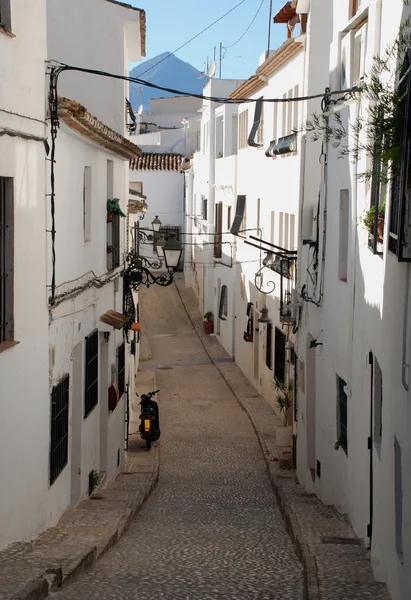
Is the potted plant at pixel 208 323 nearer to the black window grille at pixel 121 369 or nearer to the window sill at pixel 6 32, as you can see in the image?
the black window grille at pixel 121 369

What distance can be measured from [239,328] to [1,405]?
72.3ft

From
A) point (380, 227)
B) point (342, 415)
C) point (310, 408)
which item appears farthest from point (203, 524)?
point (380, 227)

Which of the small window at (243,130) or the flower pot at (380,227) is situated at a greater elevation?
the small window at (243,130)

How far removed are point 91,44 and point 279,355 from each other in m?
8.68

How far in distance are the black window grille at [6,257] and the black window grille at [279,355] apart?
13.1m

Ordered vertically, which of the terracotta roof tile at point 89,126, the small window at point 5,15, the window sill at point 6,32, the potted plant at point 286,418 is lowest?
the potted plant at point 286,418

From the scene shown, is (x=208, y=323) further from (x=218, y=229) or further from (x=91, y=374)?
(x=91, y=374)

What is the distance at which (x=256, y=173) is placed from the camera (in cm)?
2655

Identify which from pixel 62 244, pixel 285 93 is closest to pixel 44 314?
pixel 62 244

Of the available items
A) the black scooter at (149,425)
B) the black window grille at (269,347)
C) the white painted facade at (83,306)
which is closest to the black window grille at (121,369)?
the white painted facade at (83,306)

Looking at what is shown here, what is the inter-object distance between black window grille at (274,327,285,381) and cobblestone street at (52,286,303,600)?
151 cm

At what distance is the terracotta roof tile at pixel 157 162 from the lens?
155 feet

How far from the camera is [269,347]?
24.0 m

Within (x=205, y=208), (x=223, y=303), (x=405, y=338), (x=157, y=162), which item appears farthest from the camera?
(x=157, y=162)
